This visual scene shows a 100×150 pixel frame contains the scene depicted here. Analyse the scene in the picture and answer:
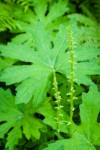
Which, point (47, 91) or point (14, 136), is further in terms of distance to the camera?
point (14, 136)

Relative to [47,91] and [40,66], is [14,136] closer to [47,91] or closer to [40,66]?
[47,91]

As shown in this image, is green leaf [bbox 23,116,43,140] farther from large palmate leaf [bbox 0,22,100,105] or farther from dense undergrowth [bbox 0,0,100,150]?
large palmate leaf [bbox 0,22,100,105]

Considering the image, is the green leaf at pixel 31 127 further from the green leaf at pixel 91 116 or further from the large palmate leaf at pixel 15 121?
the green leaf at pixel 91 116

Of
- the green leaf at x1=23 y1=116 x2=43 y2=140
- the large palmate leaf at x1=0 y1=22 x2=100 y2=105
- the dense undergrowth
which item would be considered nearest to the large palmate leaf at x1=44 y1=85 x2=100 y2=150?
the dense undergrowth

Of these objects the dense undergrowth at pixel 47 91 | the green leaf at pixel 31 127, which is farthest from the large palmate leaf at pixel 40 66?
the green leaf at pixel 31 127

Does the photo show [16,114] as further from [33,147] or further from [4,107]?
[33,147]

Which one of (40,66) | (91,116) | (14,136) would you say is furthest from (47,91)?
(14,136)
